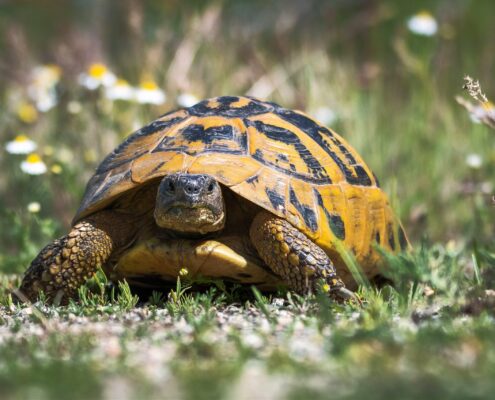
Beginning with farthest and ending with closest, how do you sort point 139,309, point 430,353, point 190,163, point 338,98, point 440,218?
point 338,98 < point 440,218 < point 190,163 < point 139,309 < point 430,353

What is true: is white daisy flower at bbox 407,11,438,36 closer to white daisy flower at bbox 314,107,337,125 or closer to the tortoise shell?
white daisy flower at bbox 314,107,337,125

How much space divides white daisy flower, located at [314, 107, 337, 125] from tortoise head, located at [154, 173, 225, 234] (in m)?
3.08

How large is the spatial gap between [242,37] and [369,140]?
2.72m

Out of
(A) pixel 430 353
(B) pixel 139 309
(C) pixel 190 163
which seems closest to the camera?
(A) pixel 430 353

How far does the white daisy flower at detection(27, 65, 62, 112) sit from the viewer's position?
6.95m

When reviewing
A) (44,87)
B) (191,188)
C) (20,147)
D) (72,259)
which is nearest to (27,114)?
(44,87)

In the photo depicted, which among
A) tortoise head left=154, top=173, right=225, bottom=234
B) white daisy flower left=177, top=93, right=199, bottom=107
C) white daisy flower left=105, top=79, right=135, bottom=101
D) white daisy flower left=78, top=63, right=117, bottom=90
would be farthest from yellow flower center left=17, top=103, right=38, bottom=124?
tortoise head left=154, top=173, right=225, bottom=234

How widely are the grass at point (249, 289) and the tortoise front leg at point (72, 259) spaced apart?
0.41 ft

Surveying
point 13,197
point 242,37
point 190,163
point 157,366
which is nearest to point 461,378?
point 157,366

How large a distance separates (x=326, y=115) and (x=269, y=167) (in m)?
2.96

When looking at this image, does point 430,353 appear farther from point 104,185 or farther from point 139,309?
point 104,185

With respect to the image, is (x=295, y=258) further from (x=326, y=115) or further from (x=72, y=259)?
(x=326, y=115)

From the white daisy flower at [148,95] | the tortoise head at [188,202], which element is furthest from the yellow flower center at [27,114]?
the tortoise head at [188,202]

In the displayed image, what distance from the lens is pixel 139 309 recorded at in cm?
363
